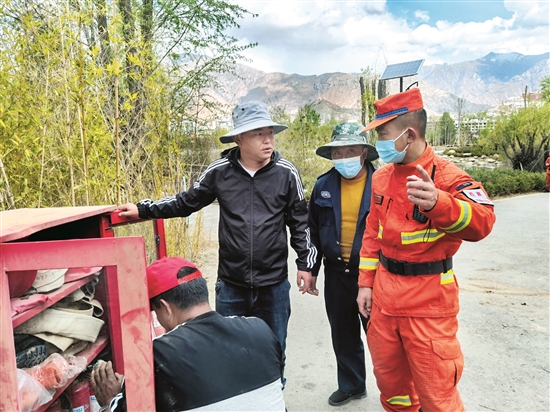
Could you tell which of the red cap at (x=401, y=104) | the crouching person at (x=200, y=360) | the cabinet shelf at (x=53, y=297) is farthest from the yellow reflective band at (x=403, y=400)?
the cabinet shelf at (x=53, y=297)

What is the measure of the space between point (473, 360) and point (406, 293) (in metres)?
1.88

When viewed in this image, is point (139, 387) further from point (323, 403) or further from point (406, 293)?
point (323, 403)

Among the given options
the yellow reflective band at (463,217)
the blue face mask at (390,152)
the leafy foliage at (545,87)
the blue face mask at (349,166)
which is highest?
the leafy foliage at (545,87)

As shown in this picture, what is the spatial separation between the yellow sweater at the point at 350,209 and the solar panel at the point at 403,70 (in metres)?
4.47

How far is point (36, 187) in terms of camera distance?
2.98 m

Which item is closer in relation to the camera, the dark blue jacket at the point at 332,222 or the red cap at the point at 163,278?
the red cap at the point at 163,278

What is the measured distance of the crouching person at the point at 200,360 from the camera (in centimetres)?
129

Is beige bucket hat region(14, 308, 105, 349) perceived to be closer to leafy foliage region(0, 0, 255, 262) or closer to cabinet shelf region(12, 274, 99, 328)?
cabinet shelf region(12, 274, 99, 328)

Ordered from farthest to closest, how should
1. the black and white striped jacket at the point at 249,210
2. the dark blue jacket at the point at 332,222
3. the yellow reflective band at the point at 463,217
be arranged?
the dark blue jacket at the point at 332,222, the black and white striped jacket at the point at 249,210, the yellow reflective band at the point at 463,217

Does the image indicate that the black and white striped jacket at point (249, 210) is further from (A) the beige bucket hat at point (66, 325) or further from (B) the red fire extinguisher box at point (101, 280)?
(B) the red fire extinguisher box at point (101, 280)

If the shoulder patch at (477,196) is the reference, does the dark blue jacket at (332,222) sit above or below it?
below

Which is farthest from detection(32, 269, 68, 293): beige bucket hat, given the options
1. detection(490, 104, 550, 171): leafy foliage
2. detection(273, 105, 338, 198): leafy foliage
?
detection(490, 104, 550, 171): leafy foliage

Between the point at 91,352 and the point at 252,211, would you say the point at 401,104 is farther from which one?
the point at 91,352

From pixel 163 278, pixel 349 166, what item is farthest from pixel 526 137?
pixel 163 278
